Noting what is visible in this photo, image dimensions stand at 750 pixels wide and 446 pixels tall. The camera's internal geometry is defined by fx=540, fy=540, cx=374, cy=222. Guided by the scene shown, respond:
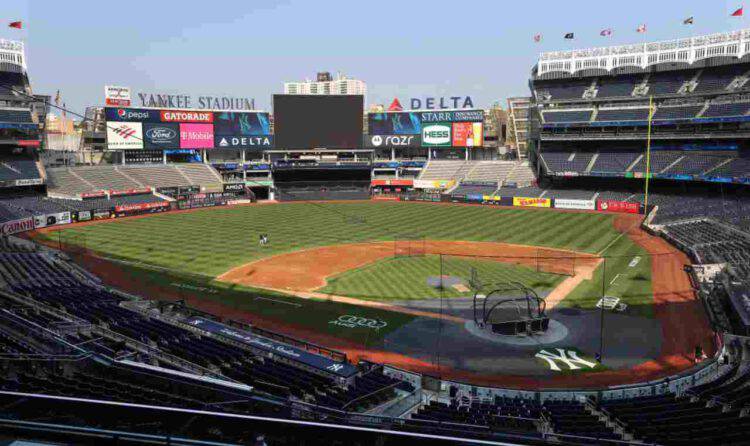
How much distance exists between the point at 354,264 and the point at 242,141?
6043cm

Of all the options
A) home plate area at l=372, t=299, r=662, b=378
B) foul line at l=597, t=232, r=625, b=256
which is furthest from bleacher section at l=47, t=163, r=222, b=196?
home plate area at l=372, t=299, r=662, b=378

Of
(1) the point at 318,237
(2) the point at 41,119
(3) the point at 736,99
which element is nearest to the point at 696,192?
(3) the point at 736,99

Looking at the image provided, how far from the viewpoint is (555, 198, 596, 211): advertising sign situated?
75.0 m

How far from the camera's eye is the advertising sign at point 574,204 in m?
75.0

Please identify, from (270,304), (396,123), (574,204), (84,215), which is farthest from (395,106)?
(270,304)

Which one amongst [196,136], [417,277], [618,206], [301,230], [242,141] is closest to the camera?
[417,277]

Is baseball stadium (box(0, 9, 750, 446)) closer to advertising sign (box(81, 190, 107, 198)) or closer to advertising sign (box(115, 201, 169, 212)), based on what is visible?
advertising sign (box(81, 190, 107, 198))

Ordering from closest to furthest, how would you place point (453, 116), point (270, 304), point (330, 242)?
point (270, 304), point (330, 242), point (453, 116)

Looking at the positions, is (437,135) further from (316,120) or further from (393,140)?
(316,120)

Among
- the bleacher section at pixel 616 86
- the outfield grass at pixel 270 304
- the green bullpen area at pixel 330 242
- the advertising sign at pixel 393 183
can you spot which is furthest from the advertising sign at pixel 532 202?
the outfield grass at pixel 270 304

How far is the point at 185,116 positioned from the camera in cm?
9094

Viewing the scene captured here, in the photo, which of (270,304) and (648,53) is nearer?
(270,304)

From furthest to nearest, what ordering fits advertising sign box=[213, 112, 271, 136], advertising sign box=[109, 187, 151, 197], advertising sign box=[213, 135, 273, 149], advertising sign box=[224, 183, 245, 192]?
advertising sign box=[213, 135, 273, 149] < advertising sign box=[213, 112, 271, 136] < advertising sign box=[224, 183, 245, 192] < advertising sign box=[109, 187, 151, 197]

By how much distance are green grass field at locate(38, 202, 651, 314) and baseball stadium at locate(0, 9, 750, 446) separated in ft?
1.45
